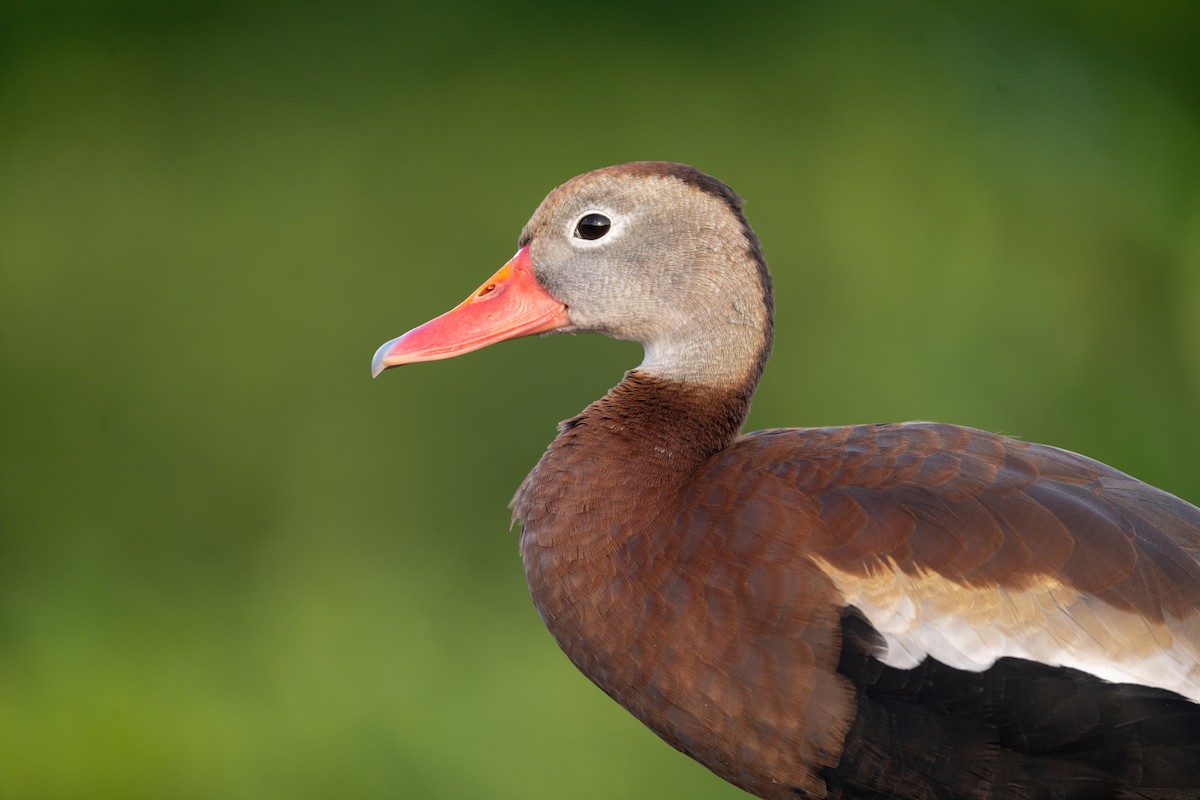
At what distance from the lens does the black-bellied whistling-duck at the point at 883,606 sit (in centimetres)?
128

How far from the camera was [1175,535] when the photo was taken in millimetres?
1387

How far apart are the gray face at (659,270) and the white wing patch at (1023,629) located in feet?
1.25

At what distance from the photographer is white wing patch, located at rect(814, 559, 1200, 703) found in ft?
4.19

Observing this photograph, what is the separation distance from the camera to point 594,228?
1.62 metres

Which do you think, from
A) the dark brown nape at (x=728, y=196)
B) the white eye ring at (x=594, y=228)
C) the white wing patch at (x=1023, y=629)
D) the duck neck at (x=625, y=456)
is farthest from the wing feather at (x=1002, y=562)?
the white eye ring at (x=594, y=228)

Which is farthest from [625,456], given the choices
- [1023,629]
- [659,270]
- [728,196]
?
[1023,629]

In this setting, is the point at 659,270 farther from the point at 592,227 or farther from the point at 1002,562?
the point at 1002,562

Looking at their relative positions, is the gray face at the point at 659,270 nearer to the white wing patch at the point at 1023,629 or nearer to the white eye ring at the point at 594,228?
the white eye ring at the point at 594,228

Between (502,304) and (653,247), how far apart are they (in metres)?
0.21

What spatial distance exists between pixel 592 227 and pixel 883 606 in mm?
619

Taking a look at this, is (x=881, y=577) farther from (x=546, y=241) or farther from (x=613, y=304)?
(x=546, y=241)

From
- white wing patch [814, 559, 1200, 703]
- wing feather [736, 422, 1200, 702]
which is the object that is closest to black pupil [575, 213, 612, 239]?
wing feather [736, 422, 1200, 702]

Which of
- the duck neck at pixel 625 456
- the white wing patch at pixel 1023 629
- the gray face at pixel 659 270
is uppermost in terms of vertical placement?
the gray face at pixel 659 270

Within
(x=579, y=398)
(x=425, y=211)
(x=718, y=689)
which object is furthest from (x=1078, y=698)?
(x=425, y=211)
